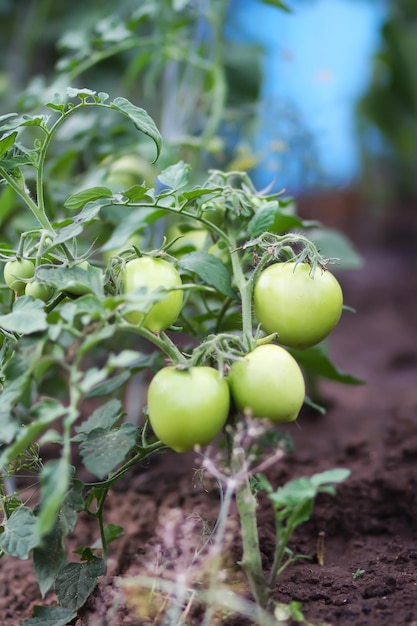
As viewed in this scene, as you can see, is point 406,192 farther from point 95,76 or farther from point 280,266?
point 280,266

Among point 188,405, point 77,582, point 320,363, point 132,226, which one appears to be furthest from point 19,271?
point 320,363

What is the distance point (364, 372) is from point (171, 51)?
3.18ft

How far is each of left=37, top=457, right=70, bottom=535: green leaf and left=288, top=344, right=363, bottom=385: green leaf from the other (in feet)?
1.75

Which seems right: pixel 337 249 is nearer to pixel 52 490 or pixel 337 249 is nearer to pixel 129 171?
pixel 129 171

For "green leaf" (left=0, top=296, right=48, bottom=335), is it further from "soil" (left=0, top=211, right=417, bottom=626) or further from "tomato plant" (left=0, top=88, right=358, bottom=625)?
"soil" (left=0, top=211, right=417, bottom=626)

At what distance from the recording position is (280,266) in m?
0.78

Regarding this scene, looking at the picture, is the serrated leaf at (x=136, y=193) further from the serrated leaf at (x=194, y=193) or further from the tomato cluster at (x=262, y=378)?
the tomato cluster at (x=262, y=378)

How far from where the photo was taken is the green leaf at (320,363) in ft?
3.51

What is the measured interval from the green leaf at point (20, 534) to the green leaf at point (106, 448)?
0.08 m

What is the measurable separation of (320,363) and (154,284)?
426mm

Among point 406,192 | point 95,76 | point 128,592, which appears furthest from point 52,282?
point 406,192

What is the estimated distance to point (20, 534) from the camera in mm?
731

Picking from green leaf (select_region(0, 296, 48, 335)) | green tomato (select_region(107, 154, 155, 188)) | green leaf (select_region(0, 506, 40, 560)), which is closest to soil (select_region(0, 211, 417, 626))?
green leaf (select_region(0, 506, 40, 560))

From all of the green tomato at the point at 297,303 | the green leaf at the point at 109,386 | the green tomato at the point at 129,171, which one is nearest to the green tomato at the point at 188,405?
the green tomato at the point at 297,303
